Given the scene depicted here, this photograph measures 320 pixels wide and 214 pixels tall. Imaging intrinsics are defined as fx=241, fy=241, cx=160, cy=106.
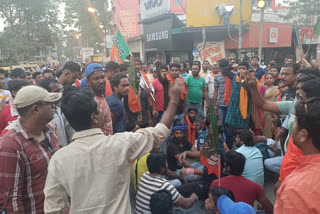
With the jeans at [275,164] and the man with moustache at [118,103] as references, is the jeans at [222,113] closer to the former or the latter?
the jeans at [275,164]

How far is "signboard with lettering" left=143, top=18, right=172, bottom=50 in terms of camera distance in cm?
1614

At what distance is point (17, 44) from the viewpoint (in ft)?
90.2

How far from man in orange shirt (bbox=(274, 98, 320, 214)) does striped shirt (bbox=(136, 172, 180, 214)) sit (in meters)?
1.45

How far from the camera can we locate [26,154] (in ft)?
5.85

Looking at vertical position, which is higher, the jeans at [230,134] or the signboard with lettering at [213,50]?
the signboard with lettering at [213,50]

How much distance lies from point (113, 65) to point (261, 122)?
10.6 ft

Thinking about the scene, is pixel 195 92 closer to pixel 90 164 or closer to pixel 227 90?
pixel 227 90

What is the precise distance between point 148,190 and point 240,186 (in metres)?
1.00

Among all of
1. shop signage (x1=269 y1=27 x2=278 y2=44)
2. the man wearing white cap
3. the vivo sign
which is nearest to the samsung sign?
the vivo sign

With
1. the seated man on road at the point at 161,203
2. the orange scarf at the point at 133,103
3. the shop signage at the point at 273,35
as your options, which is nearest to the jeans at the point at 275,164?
the seated man on road at the point at 161,203

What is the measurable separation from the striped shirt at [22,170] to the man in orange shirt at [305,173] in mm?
1668

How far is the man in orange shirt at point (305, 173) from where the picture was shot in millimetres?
1157

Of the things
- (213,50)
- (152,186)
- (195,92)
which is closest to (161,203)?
(152,186)

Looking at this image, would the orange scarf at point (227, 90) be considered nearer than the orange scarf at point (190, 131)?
No
